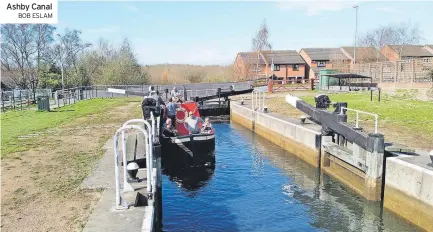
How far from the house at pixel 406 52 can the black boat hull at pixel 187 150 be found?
62.5 m

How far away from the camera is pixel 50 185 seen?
33.3 feet

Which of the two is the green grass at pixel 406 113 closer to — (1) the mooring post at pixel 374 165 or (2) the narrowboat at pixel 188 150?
(1) the mooring post at pixel 374 165

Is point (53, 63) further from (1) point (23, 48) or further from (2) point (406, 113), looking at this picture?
(2) point (406, 113)

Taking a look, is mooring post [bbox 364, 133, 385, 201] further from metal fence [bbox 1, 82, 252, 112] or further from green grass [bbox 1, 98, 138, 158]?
metal fence [bbox 1, 82, 252, 112]

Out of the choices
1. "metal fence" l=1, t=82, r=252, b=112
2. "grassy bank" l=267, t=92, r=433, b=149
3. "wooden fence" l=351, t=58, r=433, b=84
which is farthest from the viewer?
"wooden fence" l=351, t=58, r=433, b=84

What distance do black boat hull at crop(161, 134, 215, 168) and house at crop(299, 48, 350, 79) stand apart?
191 ft

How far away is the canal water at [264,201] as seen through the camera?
10.5 m

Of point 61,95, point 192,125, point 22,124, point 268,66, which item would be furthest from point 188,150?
point 268,66

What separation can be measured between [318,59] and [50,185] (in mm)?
67971

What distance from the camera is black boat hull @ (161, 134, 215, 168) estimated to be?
50.1 ft

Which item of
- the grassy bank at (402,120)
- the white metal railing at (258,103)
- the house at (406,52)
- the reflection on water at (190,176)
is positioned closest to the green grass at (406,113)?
the grassy bank at (402,120)

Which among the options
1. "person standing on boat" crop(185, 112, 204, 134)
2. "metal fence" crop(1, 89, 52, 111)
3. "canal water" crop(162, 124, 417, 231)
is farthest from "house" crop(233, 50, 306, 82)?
"person standing on boat" crop(185, 112, 204, 134)

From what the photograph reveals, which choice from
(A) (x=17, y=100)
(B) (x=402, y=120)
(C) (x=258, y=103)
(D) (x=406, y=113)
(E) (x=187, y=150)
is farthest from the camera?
(A) (x=17, y=100)

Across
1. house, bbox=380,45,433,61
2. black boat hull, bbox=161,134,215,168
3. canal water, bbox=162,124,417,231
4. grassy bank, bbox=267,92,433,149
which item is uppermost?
house, bbox=380,45,433,61
